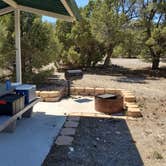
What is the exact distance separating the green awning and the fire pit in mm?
1756

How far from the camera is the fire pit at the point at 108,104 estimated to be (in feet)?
19.1

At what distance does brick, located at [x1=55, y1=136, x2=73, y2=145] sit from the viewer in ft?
12.8

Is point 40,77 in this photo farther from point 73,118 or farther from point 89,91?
point 73,118

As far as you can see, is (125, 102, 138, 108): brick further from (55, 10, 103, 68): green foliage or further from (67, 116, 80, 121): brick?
(55, 10, 103, 68): green foliage

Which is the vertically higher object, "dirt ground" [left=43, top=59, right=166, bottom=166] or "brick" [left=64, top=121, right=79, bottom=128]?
"brick" [left=64, top=121, right=79, bottom=128]

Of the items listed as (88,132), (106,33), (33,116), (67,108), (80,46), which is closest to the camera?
(88,132)

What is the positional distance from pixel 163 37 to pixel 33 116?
28.5 feet

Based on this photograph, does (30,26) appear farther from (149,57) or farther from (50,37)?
(149,57)

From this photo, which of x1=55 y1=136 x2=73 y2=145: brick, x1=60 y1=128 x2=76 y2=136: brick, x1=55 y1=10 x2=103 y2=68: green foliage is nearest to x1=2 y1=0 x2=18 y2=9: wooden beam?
x1=60 y1=128 x2=76 y2=136: brick

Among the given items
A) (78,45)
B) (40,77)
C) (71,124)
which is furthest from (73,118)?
(78,45)

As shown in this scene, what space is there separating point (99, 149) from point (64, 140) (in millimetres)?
516

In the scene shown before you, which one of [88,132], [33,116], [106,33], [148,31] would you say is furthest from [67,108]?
[148,31]

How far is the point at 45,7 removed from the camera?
542 centimetres

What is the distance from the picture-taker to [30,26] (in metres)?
8.59
